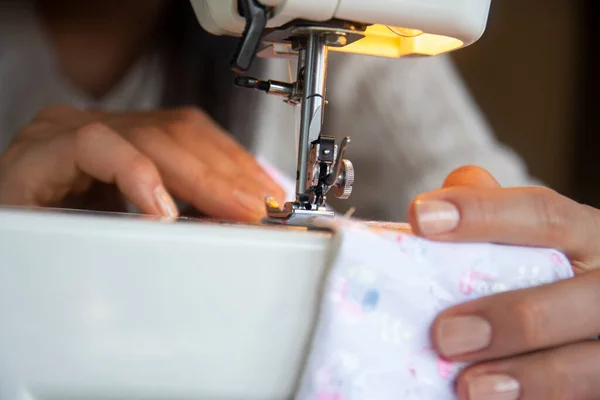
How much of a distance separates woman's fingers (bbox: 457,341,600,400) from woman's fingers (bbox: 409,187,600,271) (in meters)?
0.07

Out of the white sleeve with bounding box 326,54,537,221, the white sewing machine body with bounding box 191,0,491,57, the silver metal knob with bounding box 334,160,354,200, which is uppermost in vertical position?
the white sewing machine body with bounding box 191,0,491,57

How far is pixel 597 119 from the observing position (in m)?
1.48

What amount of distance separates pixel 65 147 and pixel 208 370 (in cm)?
44

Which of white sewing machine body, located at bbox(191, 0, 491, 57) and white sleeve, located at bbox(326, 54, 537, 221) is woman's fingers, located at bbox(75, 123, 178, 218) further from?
white sleeve, located at bbox(326, 54, 537, 221)

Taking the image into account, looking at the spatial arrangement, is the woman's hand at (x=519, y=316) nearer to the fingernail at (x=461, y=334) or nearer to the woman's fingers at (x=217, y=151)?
the fingernail at (x=461, y=334)

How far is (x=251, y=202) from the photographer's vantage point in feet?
2.20

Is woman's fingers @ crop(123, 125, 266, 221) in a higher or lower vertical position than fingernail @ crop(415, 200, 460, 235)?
lower

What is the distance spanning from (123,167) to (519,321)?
442 millimetres

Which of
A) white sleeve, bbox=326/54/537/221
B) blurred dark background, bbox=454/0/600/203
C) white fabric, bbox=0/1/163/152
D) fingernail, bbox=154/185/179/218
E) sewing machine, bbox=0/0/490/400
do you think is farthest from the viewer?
blurred dark background, bbox=454/0/600/203

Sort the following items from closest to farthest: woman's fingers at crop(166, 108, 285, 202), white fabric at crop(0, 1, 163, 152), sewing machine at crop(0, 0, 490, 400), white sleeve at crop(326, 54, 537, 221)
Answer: sewing machine at crop(0, 0, 490, 400), woman's fingers at crop(166, 108, 285, 202), white fabric at crop(0, 1, 163, 152), white sleeve at crop(326, 54, 537, 221)

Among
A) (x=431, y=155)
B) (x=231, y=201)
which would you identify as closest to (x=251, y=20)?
(x=231, y=201)

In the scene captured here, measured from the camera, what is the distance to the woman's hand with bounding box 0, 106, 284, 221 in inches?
24.4

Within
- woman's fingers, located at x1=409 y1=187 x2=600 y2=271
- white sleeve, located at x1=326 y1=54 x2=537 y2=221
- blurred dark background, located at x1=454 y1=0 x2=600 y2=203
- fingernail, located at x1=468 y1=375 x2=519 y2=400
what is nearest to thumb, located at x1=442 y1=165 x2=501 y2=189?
woman's fingers, located at x1=409 y1=187 x2=600 y2=271

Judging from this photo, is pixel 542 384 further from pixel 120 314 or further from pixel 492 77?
pixel 492 77
